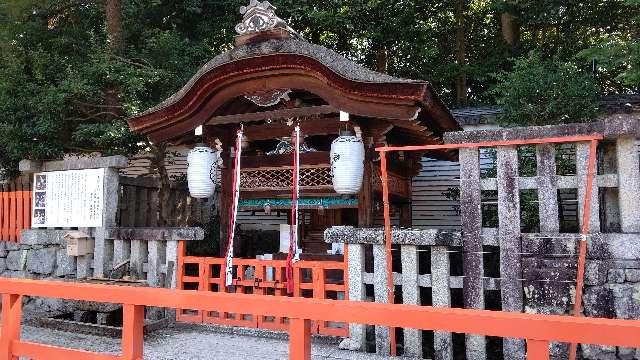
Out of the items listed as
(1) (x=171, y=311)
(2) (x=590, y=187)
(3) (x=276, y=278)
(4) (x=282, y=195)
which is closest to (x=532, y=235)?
(2) (x=590, y=187)

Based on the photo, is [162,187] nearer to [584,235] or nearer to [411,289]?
[411,289]

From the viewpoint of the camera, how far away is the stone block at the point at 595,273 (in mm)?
5059

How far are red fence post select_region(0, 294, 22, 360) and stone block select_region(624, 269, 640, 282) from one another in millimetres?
5773

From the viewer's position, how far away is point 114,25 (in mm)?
11766

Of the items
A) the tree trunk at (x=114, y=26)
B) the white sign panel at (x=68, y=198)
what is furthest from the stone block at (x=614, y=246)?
the tree trunk at (x=114, y=26)

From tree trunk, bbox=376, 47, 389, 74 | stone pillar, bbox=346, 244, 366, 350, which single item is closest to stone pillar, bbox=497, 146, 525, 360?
stone pillar, bbox=346, 244, 366, 350

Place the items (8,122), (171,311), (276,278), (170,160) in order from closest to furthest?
(276,278)
(171,311)
(8,122)
(170,160)

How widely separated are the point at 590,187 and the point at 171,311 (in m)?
6.30

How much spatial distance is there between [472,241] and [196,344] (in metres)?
3.97

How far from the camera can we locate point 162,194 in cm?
1084

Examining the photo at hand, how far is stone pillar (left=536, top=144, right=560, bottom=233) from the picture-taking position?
5.38 m

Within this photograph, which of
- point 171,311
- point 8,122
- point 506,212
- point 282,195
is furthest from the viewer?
point 8,122

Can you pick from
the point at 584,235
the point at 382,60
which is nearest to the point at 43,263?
the point at 584,235

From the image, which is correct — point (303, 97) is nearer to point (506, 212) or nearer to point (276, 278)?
point (276, 278)
